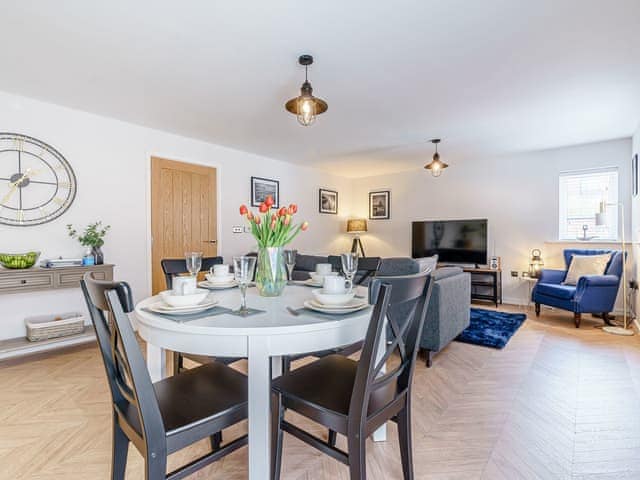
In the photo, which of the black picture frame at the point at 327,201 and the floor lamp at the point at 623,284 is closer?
the floor lamp at the point at 623,284

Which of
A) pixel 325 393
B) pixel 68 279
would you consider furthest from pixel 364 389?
pixel 68 279

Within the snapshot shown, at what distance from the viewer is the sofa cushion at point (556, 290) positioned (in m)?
3.96

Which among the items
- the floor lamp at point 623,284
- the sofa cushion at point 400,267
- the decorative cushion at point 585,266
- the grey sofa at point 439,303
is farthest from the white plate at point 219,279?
the decorative cushion at point 585,266

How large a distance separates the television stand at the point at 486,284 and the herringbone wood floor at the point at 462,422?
2.07 metres

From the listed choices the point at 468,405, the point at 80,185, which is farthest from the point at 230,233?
the point at 468,405

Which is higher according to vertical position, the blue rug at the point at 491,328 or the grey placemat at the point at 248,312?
the grey placemat at the point at 248,312

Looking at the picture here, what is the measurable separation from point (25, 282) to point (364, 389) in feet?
10.0

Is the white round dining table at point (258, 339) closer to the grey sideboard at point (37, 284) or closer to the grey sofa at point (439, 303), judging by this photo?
the grey sofa at point (439, 303)

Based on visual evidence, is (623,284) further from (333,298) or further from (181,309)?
(181,309)

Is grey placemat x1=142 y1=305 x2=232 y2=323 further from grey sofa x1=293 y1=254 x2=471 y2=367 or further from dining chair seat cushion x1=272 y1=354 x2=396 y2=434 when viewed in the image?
grey sofa x1=293 y1=254 x2=471 y2=367

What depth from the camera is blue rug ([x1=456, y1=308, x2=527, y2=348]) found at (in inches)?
132

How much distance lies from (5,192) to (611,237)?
689cm

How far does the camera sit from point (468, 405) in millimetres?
2137

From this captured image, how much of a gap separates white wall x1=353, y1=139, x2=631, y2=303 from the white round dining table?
15.2ft
